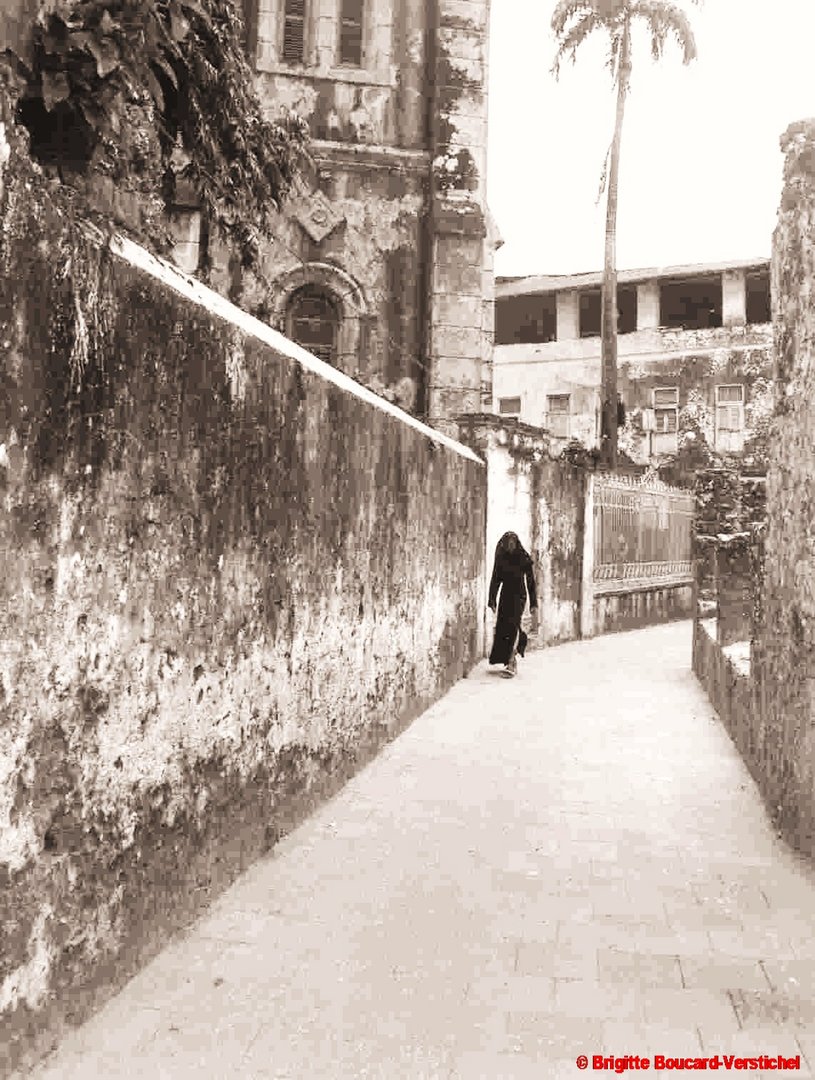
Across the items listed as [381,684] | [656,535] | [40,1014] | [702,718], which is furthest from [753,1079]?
[656,535]

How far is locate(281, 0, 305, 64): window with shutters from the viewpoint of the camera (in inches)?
523

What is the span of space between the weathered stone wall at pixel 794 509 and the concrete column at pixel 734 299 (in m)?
26.1

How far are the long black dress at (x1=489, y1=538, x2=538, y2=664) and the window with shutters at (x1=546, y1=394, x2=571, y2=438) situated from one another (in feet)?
72.3

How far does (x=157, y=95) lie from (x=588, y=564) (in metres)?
10.0

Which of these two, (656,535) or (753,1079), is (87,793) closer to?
(753,1079)

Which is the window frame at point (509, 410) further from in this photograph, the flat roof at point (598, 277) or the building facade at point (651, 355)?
the flat roof at point (598, 277)

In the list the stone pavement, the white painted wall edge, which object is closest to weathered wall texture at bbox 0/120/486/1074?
the white painted wall edge

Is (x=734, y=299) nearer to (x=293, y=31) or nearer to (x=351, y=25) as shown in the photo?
(x=351, y=25)

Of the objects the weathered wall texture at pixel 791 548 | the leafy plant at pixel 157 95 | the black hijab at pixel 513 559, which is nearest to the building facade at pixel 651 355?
the black hijab at pixel 513 559

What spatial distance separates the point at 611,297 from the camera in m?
20.8

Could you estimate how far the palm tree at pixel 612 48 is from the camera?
19812 millimetres

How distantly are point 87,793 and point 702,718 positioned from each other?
5.81 meters

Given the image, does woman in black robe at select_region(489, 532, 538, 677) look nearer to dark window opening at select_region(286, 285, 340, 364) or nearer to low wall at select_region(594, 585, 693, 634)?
low wall at select_region(594, 585, 693, 634)

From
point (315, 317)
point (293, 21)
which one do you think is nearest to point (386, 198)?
point (315, 317)
